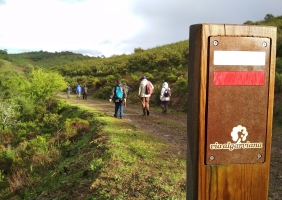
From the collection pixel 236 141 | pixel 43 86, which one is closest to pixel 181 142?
pixel 236 141

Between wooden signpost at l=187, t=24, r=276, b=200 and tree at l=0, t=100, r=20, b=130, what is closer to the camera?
wooden signpost at l=187, t=24, r=276, b=200

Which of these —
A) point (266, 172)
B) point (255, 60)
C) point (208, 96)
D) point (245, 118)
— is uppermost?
point (255, 60)

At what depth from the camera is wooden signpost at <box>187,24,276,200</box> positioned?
160cm

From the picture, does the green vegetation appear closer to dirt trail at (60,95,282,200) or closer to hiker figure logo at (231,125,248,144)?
dirt trail at (60,95,282,200)

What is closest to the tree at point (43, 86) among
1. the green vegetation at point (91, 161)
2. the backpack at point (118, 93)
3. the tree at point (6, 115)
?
the tree at point (6, 115)

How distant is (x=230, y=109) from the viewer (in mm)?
1625

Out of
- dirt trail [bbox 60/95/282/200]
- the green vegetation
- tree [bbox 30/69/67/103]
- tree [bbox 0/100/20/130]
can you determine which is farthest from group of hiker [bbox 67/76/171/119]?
tree [bbox 30/69/67/103]

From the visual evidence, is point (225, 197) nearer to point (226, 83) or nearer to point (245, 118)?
point (245, 118)

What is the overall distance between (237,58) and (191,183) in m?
0.72

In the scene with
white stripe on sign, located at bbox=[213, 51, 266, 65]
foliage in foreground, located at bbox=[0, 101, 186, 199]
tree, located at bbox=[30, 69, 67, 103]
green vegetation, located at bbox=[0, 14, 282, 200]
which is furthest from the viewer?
tree, located at bbox=[30, 69, 67, 103]

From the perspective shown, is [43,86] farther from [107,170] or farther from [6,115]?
[107,170]

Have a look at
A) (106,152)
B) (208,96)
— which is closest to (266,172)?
(208,96)

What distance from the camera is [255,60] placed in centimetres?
163

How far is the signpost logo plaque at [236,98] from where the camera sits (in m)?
1.60
